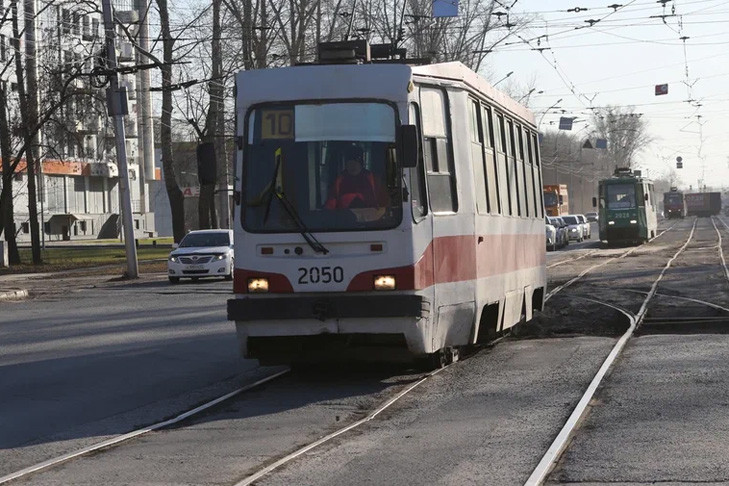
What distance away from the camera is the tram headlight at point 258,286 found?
38.8ft

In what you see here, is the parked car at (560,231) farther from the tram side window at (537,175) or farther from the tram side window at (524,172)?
the tram side window at (524,172)

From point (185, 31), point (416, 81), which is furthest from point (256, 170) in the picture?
point (185, 31)

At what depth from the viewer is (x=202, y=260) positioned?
1348 inches

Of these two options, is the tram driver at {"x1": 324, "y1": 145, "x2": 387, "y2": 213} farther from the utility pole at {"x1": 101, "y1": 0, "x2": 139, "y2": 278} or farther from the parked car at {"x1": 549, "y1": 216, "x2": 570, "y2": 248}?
the parked car at {"x1": 549, "y1": 216, "x2": 570, "y2": 248}

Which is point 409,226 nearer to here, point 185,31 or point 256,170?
point 256,170

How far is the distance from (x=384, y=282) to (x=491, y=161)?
3.17m

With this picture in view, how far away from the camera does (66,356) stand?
16156mm

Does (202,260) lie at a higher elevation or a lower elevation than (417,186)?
lower

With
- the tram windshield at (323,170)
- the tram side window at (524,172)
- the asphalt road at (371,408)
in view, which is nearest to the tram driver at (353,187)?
the tram windshield at (323,170)

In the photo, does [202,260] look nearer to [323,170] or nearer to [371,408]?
[323,170]

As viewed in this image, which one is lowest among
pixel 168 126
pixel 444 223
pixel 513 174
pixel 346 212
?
pixel 444 223

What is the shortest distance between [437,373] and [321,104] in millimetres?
2991

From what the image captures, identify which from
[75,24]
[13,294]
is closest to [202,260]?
[13,294]

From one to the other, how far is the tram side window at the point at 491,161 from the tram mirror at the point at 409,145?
8.05 feet
